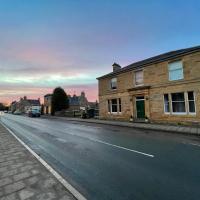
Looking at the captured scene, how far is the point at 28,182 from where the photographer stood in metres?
4.94

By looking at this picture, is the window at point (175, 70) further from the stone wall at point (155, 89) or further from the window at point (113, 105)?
the window at point (113, 105)

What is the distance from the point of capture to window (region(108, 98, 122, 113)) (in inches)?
1019

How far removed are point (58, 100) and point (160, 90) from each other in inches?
1274

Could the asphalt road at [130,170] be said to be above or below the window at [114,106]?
below

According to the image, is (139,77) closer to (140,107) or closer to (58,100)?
(140,107)

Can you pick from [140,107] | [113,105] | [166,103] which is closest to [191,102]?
[166,103]

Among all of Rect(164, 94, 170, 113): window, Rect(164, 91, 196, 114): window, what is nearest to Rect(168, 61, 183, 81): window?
Rect(164, 91, 196, 114): window

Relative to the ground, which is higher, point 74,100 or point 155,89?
point 74,100

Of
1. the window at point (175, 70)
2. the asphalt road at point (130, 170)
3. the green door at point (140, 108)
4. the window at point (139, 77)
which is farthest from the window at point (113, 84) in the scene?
the asphalt road at point (130, 170)

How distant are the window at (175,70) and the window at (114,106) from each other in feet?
27.2

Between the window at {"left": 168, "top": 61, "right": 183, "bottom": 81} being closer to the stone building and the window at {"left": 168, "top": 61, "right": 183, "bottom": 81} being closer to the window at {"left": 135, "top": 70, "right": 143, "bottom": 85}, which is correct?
the stone building

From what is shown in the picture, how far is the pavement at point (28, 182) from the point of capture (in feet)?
13.8

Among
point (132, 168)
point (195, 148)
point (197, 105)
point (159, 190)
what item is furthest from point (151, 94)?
point (159, 190)

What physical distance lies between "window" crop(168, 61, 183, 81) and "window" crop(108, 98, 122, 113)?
829 centimetres
